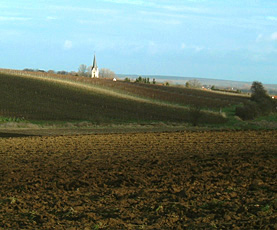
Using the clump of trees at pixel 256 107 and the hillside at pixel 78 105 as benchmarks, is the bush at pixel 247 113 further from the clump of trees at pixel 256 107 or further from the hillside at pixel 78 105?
the hillside at pixel 78 105

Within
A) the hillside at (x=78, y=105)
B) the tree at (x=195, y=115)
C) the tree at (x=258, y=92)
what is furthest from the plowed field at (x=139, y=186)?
the tree at (x=258, y=92)

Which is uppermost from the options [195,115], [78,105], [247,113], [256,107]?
[256,107]

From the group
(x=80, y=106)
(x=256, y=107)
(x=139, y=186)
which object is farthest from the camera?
(x=256, y=107)

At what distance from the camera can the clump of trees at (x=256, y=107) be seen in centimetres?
6084

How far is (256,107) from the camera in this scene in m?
66.8

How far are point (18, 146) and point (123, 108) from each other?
31.7 meters

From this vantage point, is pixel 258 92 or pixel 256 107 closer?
pixel 256 107

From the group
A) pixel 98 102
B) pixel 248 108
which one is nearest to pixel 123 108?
pixel 98 102

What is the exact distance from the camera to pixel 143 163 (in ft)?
Answer: 60.6

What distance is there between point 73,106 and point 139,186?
42.0 m

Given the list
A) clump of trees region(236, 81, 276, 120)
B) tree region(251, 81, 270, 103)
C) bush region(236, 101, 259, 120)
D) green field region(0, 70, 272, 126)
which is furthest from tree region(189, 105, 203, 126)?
tree region(251, 81, 270, 103)

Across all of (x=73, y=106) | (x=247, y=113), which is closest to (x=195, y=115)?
(x=73, y=106)

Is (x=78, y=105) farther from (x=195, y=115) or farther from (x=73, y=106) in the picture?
(x=195, y=115)

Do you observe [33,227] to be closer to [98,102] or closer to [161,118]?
[161,118]
